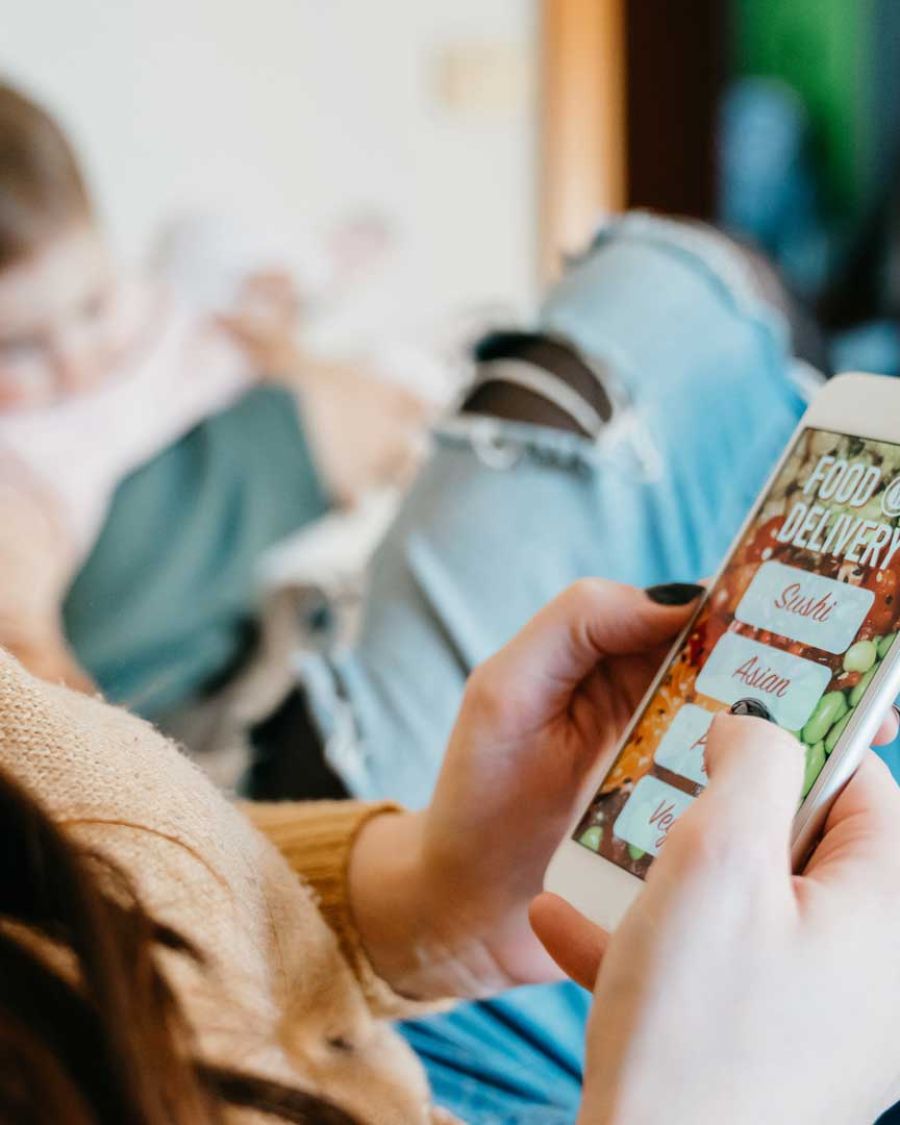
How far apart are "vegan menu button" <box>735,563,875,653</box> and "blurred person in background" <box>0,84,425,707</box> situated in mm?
541

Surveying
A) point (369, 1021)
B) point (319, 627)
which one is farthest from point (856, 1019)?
point (319, 627)

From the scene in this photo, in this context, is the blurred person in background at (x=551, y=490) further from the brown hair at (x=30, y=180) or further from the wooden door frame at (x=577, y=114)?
the wooden door frame at (x=577, y=114)

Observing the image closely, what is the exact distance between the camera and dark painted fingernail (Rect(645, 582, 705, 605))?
0.46 meters

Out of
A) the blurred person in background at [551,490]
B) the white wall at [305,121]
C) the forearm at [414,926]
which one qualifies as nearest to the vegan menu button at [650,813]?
the forearm at [414,926]

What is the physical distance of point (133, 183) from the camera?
1.43 metres

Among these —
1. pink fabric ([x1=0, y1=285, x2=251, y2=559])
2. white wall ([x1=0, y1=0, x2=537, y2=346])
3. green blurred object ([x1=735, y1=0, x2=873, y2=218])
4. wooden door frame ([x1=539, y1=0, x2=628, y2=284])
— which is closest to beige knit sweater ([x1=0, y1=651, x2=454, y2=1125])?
pink fabric ([x1=0, y1=285, x2=251, y2=559])

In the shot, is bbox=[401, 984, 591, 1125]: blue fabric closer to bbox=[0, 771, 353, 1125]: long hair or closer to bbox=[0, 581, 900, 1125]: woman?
bbox=[0, 581, 900, 1125]: woman

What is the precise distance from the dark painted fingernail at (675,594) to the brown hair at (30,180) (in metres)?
0.70

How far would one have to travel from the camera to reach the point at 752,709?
1.37 ft

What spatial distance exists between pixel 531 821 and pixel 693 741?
0.09 meters

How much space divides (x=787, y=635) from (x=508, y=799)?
0.45ft

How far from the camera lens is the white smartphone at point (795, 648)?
0.39 m

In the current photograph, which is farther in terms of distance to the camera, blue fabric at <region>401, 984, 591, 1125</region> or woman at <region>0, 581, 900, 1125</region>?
blue fabric at <region>401, 984, 591, 1125</region>

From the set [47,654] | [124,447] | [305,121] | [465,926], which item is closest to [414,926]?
[465,926]
